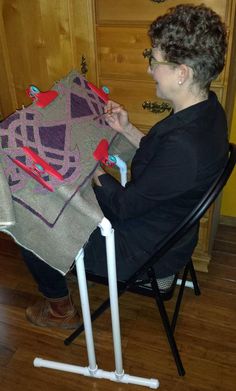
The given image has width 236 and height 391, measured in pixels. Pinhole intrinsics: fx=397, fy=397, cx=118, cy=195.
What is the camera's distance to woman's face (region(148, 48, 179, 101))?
1.13 meters

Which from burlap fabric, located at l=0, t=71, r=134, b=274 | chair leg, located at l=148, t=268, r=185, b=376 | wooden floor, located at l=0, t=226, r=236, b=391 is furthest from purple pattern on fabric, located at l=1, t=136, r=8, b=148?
wooden floor, located at l=0, t=226, r=236, b=391

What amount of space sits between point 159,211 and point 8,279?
3.52 feet

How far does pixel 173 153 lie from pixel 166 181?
0.26 ft

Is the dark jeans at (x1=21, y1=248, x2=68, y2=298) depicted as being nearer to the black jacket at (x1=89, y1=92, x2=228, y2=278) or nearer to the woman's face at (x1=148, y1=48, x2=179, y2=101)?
the black jacket at (x1=89, y1=92, x2=228, y2=278)

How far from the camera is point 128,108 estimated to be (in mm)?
1653

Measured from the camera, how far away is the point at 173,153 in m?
1.07

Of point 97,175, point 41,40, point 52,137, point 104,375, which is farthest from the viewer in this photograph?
point 41,40

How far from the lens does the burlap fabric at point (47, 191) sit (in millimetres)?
1025

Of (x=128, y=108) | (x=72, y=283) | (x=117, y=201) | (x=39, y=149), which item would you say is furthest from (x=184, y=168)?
(x=72, y=283)

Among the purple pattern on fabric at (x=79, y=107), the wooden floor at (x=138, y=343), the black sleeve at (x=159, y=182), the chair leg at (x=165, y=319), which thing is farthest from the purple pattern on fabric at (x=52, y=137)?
the wooden floor at (x=138, y=343)

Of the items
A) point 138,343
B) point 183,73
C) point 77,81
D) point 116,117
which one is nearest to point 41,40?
point 77,81

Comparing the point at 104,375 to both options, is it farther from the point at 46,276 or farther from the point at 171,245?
the point at 171,245

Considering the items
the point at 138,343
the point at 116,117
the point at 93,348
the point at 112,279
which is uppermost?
the point at 116,117

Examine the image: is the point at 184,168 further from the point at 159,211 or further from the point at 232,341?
the point at 232,341
